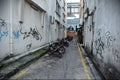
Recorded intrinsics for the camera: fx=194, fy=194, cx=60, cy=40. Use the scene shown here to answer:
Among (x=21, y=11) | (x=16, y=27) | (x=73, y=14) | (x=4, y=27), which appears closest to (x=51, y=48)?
(x=21, y=11)

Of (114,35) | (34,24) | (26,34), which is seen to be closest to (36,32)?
(34,24)

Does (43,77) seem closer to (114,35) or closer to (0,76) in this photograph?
(0,76)

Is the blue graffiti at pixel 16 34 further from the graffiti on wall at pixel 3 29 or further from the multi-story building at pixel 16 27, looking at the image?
the graffiti on wall at pixel 3 29

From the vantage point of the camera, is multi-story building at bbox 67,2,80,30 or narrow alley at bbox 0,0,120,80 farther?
multi-story building at bbox 67,2,80,30

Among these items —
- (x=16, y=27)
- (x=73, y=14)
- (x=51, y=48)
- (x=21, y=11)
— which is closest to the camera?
(x=16, y=27)

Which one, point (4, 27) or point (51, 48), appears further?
point (51, 48)

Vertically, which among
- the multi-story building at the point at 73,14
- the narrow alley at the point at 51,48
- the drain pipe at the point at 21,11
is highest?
the multi-story building at the point at 73,14

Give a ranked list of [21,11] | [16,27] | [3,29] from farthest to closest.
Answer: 1. [21,11]
2. [16,27]
3. [3,29]

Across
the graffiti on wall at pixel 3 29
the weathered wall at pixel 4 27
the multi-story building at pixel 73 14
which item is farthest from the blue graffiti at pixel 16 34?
the multi-story building at pixel 73 14

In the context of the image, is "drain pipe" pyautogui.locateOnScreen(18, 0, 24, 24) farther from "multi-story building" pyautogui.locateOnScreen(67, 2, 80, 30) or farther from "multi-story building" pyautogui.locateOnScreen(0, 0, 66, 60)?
"multi-story building" pyautogui.locateOnScreen(67, 2, 80, 30)

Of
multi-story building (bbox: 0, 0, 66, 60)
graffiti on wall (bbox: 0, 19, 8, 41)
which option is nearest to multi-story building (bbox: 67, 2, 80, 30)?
multi-story building (bbox: 0, 0, 66, 60)

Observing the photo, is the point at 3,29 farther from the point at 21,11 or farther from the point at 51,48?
the point at 51,48

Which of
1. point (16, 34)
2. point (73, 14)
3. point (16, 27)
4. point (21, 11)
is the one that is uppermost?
point (73, 14)

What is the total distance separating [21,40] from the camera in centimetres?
1159
